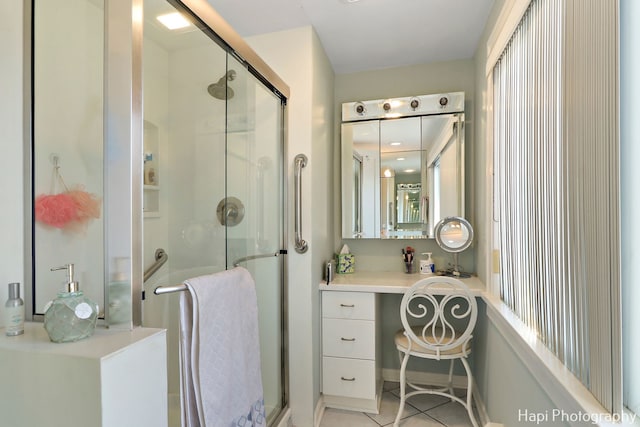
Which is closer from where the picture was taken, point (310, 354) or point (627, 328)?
point (627, 328)

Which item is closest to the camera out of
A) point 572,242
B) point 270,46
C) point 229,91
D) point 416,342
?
point 572,242

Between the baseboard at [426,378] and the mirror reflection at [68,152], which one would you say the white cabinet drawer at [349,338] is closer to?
the baseboard at [426,378]

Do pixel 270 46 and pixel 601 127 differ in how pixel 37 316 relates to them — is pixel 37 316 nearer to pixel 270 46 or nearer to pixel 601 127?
pixel 601 127

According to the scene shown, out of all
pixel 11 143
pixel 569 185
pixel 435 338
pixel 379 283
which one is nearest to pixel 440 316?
pixel 435 338

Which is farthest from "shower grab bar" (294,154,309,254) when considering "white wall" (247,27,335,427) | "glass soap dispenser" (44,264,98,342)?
"glass soap dispenser" (44,264,98,342)

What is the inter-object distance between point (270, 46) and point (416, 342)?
2.00 meters

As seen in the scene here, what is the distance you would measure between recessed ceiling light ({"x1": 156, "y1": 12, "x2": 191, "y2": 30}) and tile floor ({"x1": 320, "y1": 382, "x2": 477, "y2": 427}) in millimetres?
2185

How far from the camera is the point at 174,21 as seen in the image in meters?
1.14

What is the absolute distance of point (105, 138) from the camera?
0.87 metres

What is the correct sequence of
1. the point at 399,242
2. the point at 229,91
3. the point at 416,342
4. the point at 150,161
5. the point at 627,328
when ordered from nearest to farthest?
the point at 627,328 < the point at 150,161 < the point at 229,91 < the point at 416,342 < the point at 399,242

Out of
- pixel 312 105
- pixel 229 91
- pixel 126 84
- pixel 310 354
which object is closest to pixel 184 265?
pixel 126 84

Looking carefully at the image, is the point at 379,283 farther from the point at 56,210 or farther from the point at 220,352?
the point at 56,210

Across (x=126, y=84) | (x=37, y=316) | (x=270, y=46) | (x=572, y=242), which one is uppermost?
(x=270, y=46)

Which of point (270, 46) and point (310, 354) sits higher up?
point (270, 46)
